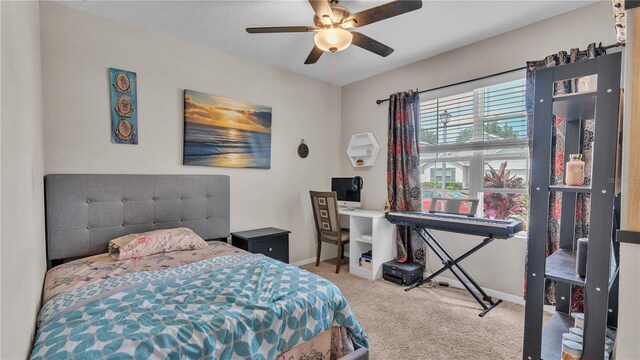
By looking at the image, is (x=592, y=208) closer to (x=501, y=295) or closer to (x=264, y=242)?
(x=501, y=295)

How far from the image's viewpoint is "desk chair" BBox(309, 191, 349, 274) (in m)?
3.43

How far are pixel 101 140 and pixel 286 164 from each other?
193cm

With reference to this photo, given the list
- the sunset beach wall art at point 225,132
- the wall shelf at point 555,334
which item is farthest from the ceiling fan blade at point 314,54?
the wall shelf at point 555,334

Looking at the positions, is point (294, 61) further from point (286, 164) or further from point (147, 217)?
point (147, 217)

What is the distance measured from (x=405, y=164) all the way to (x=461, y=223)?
1056 millimetres

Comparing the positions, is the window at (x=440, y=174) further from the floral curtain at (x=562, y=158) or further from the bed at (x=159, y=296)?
the bed at (x=159, y=296)

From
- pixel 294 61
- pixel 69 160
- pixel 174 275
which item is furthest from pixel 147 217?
pixel 294 61

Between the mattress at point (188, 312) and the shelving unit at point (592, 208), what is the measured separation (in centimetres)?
97

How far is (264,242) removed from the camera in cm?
304

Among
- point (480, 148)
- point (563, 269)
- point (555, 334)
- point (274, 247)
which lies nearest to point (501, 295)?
point (555, 334)

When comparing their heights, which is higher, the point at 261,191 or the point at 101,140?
the point at 101,140

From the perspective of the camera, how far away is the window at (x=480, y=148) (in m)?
2.77

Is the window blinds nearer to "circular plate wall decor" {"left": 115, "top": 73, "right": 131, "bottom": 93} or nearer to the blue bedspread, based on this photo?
the blue bedspread

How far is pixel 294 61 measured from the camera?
11.2 ft
